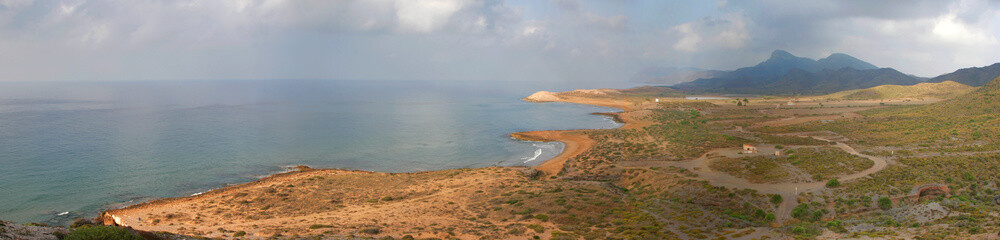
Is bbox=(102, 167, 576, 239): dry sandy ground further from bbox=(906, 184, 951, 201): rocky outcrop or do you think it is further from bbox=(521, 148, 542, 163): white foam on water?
bbox=(906, 184, 951, 201): rocky outcrop

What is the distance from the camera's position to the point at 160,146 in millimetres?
58719

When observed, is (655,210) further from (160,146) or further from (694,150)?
(160,146)

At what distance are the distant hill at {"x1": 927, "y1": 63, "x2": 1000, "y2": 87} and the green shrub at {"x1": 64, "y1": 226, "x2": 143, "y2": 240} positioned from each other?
223 meters

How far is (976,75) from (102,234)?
775 ft

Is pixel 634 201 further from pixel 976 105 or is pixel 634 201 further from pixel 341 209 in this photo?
pixel 976 105

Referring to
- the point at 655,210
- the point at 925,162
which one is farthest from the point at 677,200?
the point at 925,162

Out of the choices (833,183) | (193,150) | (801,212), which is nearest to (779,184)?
(833,183)

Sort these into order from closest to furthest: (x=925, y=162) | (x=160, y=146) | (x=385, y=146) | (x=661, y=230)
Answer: (x=661, y=230)
(x=925, y=162)
(x=160, y=146)
(x=385, y=146)

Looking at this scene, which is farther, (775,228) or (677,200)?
(677,200)

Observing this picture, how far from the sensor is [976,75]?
162m

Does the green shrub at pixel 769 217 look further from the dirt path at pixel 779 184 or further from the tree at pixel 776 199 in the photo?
the tree at pixel 776 199

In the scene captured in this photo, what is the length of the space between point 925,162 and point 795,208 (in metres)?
16.8

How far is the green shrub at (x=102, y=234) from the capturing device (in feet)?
48.1

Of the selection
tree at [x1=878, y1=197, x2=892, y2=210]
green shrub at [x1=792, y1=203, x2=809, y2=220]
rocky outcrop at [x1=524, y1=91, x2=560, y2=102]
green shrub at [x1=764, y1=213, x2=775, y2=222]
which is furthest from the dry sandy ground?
rocky outcrop at [x1=524, y1=91, x2=560, y2=102]
